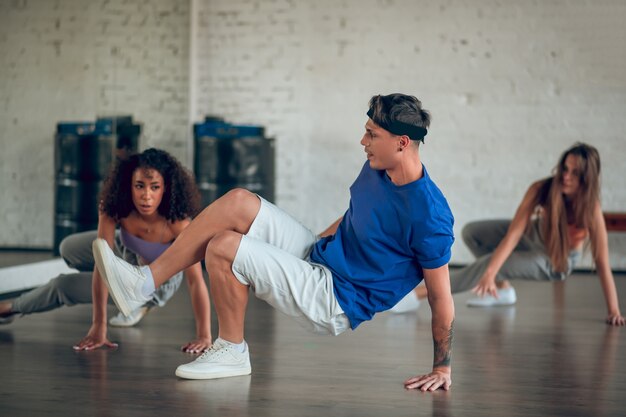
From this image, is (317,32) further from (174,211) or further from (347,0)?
(174,211)

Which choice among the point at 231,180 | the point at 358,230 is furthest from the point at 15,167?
the point at 358,230

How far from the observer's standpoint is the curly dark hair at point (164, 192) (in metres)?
3.48

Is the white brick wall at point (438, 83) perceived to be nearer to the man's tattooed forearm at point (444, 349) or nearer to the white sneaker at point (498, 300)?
the white sneaker at point (498, 300)

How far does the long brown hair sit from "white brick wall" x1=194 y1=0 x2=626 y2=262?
2557 millimetres

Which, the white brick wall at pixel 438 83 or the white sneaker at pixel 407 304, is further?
the white brick wall at pixel 438 83

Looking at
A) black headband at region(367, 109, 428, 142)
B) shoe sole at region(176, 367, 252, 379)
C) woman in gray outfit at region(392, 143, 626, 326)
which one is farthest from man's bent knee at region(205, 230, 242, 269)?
woman in gray outfit at region(392, 143, 626, 326)

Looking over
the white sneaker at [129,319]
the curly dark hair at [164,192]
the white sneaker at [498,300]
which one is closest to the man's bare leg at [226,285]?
the curly dark hair at [164,192]

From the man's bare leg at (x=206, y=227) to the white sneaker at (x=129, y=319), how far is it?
122 centimetres

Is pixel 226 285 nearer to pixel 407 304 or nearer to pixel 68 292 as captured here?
pixel 68 292

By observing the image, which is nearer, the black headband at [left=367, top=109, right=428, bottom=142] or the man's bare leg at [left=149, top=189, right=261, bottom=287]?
the black headband at [left=367, top=109, right=428, bottom=142]

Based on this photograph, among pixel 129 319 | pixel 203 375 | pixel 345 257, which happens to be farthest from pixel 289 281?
pixel 129 319

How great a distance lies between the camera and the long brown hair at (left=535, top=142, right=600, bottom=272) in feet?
14.7

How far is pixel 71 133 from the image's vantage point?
589 cm

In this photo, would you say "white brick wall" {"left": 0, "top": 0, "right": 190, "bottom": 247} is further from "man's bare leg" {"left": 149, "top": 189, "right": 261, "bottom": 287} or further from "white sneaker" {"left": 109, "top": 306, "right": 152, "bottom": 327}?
"man's bare leg" {"left": 149, "top": 189, "right": 261, "bottom": 287}
